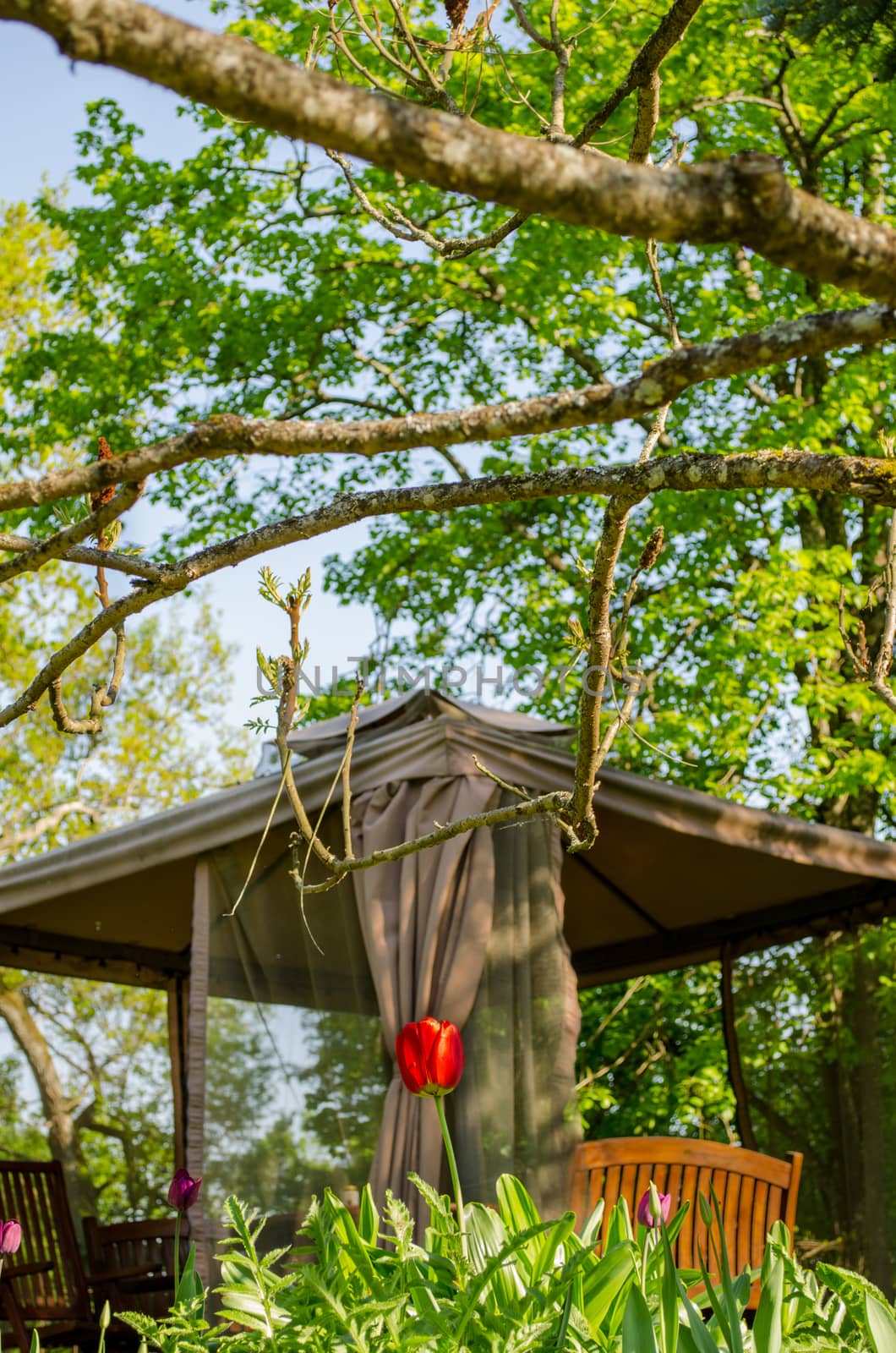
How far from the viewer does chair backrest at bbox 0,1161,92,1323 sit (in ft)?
16.1

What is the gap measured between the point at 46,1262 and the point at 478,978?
1.89 m

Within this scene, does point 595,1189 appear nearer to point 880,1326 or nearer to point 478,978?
point 478,978

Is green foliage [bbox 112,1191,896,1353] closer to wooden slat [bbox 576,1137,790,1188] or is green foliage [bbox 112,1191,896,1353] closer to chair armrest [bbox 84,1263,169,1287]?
wooden slat [bbox 576,1137,790,1188]

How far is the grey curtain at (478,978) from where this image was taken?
13.6 ft

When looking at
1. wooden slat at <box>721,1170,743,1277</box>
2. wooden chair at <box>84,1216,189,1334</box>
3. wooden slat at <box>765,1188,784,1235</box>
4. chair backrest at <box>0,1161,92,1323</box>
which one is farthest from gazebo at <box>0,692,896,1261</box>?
wooden chair at <box>84,1216,189,1334</box>

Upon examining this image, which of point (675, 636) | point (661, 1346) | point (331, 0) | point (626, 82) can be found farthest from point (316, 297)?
point (661, 1346)

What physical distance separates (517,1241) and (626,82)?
2176 millimetres

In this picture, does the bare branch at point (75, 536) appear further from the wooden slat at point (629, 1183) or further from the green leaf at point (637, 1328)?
the wooden slat at point (629, 1183)

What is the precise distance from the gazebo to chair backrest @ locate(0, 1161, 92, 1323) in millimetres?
987

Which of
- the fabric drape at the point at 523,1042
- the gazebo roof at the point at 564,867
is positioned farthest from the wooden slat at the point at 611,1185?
the gazebo roof at the point at 564,867

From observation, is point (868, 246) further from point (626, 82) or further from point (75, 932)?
point (75, 932)

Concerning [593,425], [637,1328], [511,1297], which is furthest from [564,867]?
[637,1328]

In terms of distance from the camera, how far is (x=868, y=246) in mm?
1313

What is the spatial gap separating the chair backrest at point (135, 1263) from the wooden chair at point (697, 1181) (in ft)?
6.77
